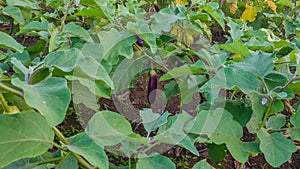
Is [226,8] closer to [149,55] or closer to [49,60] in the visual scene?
[149,55]

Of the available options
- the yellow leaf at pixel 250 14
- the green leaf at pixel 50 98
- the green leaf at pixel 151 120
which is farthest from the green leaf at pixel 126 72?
the yellow leaf at pixel 250 14

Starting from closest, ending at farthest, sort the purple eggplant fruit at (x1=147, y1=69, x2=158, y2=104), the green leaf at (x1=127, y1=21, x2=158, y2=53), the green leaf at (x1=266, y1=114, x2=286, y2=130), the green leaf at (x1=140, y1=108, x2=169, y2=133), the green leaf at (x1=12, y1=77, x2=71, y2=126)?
the green leaf at (x1=12, y1=77, x2=71, y2=126), the green leaf at (x1=140, y1=108, x2=169, y2=133), the green leaf at (x1=266, y1=114, x2=286, y2=130), the green leaf at (x1=127, y1=21, x2=158, y2=53), the purple eggplant fruit at (x1=147, y1=69, x2=158, y2=104)

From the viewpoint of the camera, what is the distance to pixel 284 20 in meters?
1.66

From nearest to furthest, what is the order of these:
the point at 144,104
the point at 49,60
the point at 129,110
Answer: the point at 49,60 → the point at 129,110 → the point at 144,104

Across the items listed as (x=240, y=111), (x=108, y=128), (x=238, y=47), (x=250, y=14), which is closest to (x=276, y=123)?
(x=240, y=111)

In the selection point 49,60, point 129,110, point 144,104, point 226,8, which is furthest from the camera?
point 226,8

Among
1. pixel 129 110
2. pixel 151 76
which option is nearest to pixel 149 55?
pixel 151 76

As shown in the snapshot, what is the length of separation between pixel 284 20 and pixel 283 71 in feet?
2.67

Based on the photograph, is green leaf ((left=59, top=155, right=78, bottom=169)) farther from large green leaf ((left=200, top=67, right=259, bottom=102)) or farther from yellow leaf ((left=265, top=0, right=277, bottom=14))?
yellow leaf ((left=265, top=0, right=277, bottom=14))

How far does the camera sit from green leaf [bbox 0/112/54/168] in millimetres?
547

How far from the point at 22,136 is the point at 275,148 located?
0.47 m

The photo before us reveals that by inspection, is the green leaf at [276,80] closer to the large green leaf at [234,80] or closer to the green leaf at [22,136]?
the large green leaf at [234,80]

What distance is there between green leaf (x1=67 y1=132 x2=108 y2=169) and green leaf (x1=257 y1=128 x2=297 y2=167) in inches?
13.1

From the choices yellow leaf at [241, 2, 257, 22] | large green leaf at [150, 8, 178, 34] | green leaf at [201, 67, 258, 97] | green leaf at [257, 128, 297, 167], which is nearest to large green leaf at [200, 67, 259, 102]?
green leaf at [201, 67, 258, 97]
